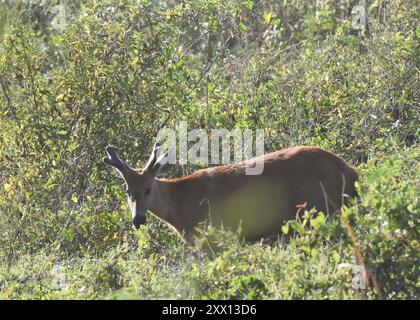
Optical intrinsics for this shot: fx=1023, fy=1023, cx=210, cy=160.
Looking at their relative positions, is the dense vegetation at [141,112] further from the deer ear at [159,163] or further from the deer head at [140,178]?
the deer ear at [159,163]

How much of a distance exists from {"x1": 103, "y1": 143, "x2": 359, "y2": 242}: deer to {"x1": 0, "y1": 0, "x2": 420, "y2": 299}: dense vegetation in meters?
0.27

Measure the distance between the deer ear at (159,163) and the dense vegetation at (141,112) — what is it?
660 millimetres

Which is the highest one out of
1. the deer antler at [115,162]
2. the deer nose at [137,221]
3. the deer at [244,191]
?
the deer antler at [115,162]

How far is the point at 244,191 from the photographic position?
10.1 metres

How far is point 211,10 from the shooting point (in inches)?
468

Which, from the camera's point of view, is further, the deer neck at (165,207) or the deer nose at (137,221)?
the deer neck at (165,207)

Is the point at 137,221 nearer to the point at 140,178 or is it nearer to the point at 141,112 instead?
the point at 140,178

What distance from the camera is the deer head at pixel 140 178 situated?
10242mm

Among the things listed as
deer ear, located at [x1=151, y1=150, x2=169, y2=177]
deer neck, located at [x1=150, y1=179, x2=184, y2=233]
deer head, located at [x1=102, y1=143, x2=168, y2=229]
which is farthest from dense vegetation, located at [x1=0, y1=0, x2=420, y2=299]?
deer ear, located at [x1=151, y1=150, x2=169, y2=177]

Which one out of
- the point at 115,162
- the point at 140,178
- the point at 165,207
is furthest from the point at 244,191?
the point at 115,162

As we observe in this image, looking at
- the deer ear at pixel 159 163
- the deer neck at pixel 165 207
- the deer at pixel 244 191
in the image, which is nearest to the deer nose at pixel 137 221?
the deer at pixel 244 191

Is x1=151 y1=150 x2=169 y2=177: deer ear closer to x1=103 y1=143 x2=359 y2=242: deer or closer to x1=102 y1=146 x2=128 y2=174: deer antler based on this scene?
x1=103 y1=143 x2=359 y2=242: deer

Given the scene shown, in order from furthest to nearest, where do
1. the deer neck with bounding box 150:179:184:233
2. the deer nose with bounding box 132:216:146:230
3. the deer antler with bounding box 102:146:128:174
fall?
the deer neck with bounding box 150:179:184:233
the deer antler with bounding box 102:146:128:174
the deer nose with bounding box 132:216:146:230

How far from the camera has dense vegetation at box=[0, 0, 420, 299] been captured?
9.54 meters
